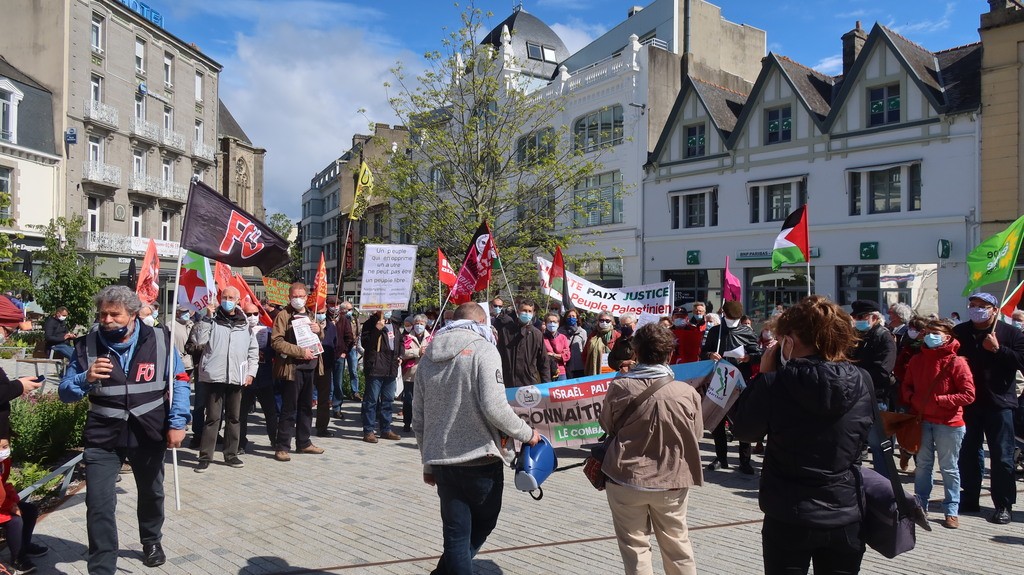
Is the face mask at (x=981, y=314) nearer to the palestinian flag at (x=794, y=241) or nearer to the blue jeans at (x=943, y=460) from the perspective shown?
the blue jeans at (x=943, y=460)

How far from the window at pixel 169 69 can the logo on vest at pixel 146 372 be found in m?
41.2

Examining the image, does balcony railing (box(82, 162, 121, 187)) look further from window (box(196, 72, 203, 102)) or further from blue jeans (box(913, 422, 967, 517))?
blue jeans (box(913, 422, 967, 517))

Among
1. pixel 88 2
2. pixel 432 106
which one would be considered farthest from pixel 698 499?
pixel 88 2

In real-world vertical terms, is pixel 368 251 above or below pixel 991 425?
above

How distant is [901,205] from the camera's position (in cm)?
2416

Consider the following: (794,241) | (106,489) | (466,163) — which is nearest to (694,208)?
(466,163)

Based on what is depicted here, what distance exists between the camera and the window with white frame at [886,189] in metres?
24.0

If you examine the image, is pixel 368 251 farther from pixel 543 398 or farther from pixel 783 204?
pixel 783 204

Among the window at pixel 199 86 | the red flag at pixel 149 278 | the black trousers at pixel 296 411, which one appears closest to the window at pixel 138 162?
the window at pixel 199 86

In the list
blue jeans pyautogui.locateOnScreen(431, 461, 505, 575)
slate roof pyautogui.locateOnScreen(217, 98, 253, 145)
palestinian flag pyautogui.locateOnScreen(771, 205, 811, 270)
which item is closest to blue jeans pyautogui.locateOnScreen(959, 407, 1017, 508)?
blue jeans pyautogui.locateOnScreen(431, 461, 505, 575)

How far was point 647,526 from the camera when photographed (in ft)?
13.9

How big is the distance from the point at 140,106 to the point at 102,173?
4854 mm

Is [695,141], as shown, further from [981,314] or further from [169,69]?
[169,69]

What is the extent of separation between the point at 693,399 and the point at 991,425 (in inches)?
159
